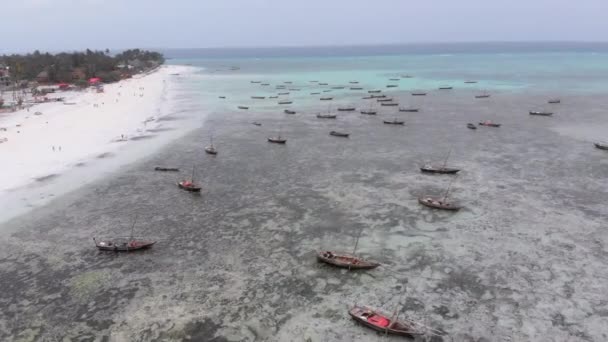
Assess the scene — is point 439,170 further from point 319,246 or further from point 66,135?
point 66,135

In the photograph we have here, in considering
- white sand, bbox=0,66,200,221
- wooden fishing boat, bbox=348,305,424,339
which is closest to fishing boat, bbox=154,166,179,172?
white sand, bbox=0,66,200,221

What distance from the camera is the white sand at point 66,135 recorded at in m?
41.8

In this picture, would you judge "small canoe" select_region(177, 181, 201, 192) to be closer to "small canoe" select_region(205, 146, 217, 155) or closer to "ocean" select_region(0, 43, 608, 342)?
"ocean" select_region(0, 43, 608, 342)

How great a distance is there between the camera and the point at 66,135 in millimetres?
57875

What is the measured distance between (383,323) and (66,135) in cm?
5309

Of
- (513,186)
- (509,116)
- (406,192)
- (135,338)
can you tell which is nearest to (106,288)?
(135,338)

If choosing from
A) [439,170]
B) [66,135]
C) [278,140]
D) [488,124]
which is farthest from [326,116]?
[66,135]

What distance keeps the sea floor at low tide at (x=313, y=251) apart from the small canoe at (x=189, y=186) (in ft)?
2.96

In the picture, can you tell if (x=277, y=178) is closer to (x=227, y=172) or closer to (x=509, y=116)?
(x=227, y=172)

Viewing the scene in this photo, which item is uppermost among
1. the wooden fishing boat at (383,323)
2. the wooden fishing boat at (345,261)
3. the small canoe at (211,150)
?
the small canoe at (211,150)

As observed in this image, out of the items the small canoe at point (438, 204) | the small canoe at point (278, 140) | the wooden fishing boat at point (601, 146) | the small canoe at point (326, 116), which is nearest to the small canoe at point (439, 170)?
the small canoe at point (438, 204)

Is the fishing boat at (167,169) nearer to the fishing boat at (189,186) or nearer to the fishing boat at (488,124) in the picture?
the fishing boat at (189,186)

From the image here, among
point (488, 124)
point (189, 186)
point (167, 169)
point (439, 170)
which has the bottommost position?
point (439, 170)

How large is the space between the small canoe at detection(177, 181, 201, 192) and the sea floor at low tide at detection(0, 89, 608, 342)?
2.96 feet
